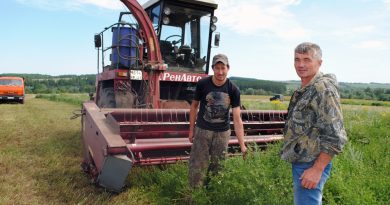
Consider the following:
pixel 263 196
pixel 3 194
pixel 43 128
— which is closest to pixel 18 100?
pixel 43 128

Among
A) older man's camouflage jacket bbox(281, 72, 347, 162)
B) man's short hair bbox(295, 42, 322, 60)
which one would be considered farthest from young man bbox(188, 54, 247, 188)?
man's short hair bbox(295, 42, 322, 60)

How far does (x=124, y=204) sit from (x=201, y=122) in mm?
1103

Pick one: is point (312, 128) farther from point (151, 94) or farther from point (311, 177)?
point (151, 94)

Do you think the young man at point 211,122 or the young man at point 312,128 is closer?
the young man at point 312,128

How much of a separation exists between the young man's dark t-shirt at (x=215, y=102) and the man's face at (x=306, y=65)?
1428 mm

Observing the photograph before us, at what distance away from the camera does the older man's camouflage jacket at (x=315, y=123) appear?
2.03m

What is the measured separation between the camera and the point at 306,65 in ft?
7.01

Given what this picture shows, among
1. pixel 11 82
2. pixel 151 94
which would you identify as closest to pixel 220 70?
pixel 151 94

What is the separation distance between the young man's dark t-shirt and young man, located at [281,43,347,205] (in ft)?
4.28

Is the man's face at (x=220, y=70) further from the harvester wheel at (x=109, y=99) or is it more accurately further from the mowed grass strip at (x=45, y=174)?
the harvester wheel at (x=109, y=99)

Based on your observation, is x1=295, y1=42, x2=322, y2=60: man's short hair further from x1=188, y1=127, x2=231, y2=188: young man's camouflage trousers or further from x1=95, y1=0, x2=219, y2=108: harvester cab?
x1=95, y1=0, x2=219, y2=108: harvester cab

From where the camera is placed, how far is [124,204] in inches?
147

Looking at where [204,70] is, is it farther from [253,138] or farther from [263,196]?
[263,196]

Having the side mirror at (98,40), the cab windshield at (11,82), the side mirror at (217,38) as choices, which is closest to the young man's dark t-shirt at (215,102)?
the side mirror at (217,38)
